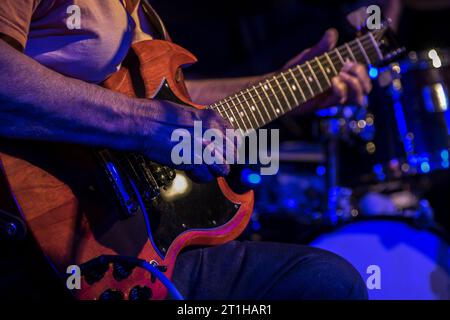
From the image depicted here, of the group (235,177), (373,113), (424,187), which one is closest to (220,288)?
(235,177)

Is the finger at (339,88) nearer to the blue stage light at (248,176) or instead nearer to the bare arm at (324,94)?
the bare arm at (324,94)

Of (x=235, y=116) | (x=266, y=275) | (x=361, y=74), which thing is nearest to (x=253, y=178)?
(x=235, y=116)

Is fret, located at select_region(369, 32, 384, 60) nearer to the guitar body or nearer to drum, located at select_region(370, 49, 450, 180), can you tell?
drum, located at select_region(370, 49, 450, 180)

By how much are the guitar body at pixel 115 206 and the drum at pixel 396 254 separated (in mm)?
841

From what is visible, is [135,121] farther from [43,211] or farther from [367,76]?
[367,76]

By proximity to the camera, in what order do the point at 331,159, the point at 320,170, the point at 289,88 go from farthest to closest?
the point at 320,170 → the point at 331,159 → the point at 289,88

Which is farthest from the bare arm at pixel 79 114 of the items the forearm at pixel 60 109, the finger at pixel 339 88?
the finger at pixel 339 88

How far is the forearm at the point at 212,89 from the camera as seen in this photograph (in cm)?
204

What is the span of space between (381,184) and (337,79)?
4.33 ft

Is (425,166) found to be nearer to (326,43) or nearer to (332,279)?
(326,43)

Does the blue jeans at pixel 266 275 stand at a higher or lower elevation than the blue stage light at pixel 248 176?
lower

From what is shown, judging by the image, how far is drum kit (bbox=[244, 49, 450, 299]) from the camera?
2164mm

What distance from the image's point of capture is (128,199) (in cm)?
130

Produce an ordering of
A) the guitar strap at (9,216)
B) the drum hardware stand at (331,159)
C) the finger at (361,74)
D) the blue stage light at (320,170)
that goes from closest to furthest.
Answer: the guitar strap at (9,216), the finger at (361,74), the drum hardware stand at (331,159), the blue stage light at (320,170)
